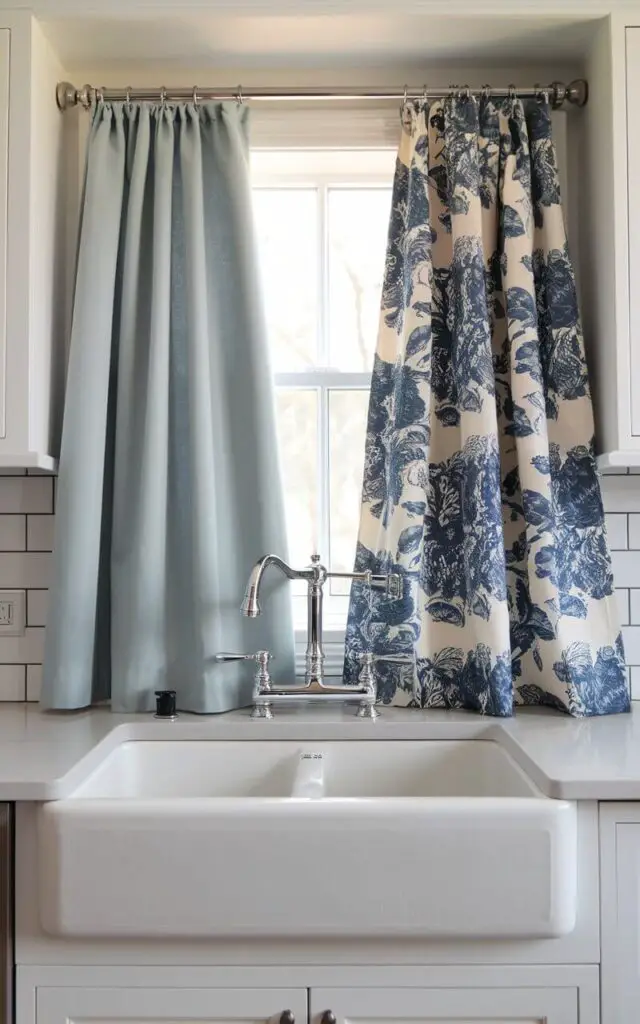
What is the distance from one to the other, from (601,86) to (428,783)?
4.94 ft

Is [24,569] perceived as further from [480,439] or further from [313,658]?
[480,439]

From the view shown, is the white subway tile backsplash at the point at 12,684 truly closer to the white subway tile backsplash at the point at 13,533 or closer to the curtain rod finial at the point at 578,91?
the white subway tile backsplash at the point at 13,533

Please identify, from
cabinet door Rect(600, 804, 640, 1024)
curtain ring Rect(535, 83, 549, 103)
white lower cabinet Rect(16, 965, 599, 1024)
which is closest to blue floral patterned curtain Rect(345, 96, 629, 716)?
curtain ring Rect(535, 83, 549, 103)

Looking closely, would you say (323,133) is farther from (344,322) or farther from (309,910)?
(309,910)

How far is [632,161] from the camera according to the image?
1.85m

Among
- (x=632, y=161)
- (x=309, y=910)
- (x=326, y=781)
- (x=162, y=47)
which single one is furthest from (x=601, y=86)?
(x=309, y=910)

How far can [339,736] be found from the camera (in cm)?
183

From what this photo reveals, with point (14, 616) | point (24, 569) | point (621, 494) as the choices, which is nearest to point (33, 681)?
point (14, 616)

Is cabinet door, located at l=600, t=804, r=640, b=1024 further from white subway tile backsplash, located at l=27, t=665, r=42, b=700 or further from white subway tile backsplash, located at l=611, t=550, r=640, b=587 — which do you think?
white subway tile backsplash, located at l=27, t=665, r=42, b=700

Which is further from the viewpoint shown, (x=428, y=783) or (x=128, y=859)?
(x=428, y=783)

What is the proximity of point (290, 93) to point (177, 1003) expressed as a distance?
6.06 feet

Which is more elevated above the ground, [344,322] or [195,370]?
[344,322]

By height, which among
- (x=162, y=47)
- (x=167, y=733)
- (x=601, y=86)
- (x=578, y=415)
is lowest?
(x=167, y=733)

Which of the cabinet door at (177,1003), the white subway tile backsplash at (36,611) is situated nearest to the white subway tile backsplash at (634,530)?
the cabinet door at (177,1003)
